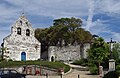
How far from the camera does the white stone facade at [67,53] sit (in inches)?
2047

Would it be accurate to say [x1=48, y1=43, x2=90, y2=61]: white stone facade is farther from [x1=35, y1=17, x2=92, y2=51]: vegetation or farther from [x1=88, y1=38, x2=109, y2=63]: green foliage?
[x1=88, y1=38, x2=109, y2=63]: green foliage

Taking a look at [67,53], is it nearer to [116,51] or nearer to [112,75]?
[116,51]

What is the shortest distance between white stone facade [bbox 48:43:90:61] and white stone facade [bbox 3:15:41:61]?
2725 millimetres

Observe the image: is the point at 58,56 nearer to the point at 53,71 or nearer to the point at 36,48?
the point at 36,48

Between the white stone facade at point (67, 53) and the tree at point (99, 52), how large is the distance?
9528 mm

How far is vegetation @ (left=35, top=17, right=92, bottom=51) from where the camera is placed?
189ft

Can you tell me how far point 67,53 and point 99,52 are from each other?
13733 millimetres

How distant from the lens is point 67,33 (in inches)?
2287

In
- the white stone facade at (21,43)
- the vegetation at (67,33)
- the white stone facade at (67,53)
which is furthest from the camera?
the vegetation at (67,33)

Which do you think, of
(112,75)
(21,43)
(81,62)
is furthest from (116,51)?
(21,43)

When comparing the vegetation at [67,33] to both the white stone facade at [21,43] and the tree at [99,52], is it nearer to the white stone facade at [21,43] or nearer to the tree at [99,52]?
the white stone facade at [21,43]

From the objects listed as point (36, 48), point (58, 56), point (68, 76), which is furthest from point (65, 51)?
point (68, 76)

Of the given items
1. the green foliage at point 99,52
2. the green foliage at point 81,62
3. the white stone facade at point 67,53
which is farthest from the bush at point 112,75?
the white stone facade at point 67,53

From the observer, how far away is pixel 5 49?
49.3 meters
